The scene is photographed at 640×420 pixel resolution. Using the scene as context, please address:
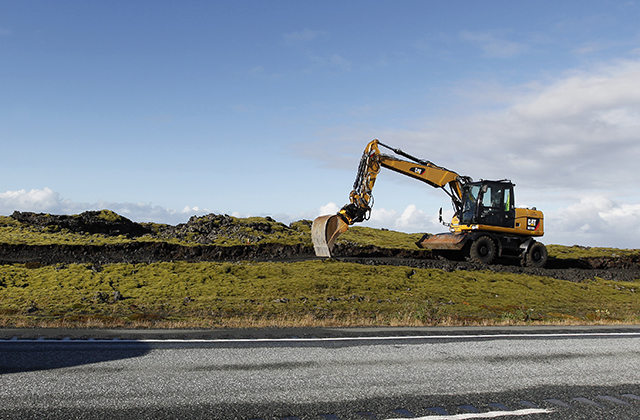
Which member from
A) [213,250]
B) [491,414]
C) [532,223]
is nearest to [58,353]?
[491,414]

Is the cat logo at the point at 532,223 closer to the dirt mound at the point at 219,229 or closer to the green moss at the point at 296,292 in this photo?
the green moss at the point at 296,292

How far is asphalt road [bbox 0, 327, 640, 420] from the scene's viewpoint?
20.9 feet

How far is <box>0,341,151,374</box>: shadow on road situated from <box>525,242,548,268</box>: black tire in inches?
1080

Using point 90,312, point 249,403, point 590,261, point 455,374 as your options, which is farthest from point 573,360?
point 590,261

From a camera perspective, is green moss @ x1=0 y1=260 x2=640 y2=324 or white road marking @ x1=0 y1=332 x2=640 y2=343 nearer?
white road marking @ x1=0 y1=332 x2=640 y2=343

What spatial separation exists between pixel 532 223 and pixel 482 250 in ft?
13.4

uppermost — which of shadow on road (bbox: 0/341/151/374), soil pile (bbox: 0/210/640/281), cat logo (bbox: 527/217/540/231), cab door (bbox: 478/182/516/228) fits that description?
cab door (bbox: 478/182/516/228)

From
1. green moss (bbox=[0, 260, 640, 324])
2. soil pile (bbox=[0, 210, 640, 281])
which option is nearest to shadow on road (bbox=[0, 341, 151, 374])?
green moss (bbox=[0, 260, 640, 324])

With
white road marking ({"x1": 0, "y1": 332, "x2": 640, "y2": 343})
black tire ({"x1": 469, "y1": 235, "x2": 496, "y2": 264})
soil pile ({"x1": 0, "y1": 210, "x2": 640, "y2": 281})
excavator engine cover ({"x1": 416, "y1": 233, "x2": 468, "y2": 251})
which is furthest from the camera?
soil pile ({"x1": 0, "y1": 210, "x2": 640, "y2": 281})

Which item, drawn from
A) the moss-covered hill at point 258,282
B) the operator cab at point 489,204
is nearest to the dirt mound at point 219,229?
the moss-covered hill at point 258,282

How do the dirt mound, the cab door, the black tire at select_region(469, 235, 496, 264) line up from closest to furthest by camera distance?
the cab door
the black tire at select_region(469, 235, 496, 264)
the dirt mound

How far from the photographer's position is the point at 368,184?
27.7m

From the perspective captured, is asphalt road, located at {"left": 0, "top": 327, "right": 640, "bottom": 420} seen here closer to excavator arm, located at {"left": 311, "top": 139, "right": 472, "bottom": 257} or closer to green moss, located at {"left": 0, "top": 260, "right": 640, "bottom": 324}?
green moss, located at {"left": 0, "top": 260, "right": 640, "bottom": 324}

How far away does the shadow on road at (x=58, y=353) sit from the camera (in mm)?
8027
